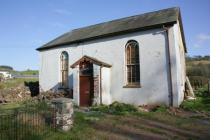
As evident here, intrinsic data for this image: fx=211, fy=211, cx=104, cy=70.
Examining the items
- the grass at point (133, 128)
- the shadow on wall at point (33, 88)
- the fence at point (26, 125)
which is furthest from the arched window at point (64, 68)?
the fence at point (26, 125)

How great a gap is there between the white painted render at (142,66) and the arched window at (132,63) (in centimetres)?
33

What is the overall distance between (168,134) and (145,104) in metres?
6.13

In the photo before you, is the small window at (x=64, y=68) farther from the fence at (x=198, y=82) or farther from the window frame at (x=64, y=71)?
the fence at (x=198, y=82)

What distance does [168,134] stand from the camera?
26.4ft

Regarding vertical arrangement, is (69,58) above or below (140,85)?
above

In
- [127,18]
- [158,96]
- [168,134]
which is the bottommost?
[168,134]

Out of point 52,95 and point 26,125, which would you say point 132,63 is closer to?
point 52,95

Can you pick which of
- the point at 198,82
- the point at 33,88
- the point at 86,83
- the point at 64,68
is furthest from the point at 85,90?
the point at 198,82

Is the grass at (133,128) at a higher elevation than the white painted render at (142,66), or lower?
lower

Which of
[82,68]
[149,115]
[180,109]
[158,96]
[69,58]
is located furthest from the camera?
[69,58]

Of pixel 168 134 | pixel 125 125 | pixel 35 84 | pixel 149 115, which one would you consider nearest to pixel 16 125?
pixel 125 125

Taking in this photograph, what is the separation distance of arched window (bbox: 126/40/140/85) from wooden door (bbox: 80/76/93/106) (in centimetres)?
305

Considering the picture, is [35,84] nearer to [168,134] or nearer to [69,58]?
[69,58]

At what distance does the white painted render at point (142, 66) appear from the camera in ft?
44.3
